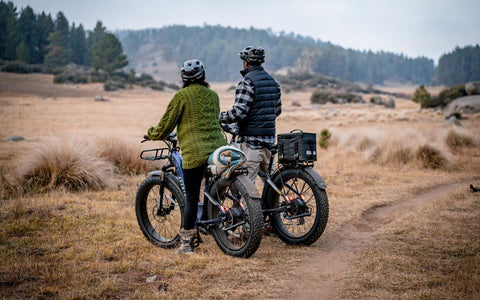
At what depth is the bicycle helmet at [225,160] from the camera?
170 inches

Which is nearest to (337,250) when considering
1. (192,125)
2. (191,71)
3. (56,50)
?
(192,125)

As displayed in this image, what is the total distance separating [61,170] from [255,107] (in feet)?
16.0

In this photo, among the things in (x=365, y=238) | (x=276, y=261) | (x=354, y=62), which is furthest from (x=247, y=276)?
(x=354, y=62)

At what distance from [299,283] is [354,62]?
172157 mm

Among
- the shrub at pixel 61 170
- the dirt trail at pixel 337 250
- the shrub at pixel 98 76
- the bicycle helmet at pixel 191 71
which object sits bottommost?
the dirt trail at pixel 337 250

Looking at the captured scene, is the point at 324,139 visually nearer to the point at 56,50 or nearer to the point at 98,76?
the point at 98,76

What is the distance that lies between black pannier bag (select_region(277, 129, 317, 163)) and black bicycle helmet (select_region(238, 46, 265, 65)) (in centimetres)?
97

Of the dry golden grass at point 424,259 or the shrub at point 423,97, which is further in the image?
the shrub at point 423,97

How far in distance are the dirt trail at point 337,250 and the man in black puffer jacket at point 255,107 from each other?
4.43 feet

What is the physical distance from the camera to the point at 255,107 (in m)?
4.91

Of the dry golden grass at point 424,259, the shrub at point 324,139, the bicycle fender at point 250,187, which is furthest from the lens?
the shrub at point 324,139

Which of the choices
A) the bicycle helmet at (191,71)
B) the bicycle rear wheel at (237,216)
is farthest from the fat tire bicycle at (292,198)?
the bicycle helmet at (191,71)

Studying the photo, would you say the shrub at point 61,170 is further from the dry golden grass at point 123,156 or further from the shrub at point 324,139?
the shrub at point 324,139

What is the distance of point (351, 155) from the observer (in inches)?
518
